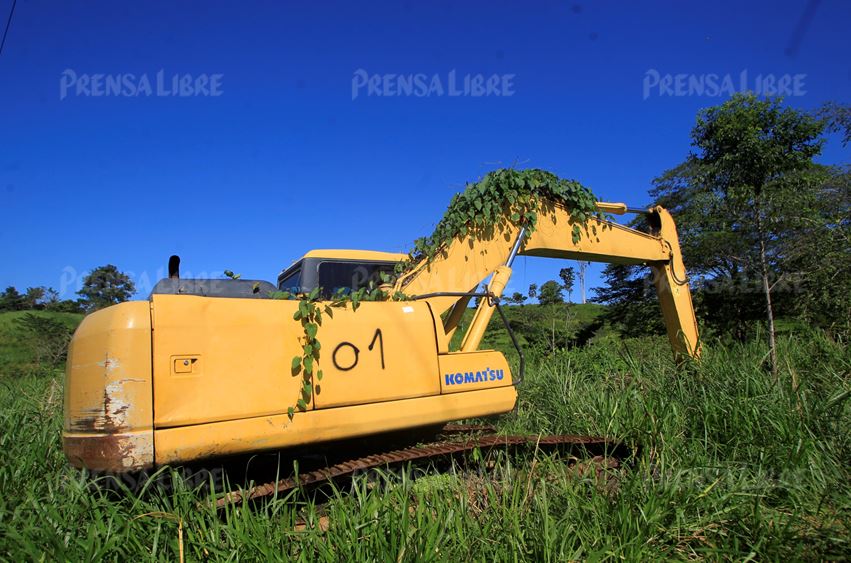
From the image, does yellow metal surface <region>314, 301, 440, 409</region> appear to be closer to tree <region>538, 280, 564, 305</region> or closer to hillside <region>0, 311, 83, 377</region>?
tree <region>538, 280, 564, 305</region>

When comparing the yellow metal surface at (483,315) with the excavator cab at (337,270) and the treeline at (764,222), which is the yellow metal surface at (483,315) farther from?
the treeline at (764,222)

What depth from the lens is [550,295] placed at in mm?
12375

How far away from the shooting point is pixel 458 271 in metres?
4.04

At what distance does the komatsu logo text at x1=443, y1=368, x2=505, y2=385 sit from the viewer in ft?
11.2

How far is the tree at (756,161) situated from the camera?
9.14m

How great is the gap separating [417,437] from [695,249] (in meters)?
9.37

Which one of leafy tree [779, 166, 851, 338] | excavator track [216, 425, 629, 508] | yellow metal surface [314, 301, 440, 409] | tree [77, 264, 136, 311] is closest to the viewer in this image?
excavator track [216, 425, 629, 508]

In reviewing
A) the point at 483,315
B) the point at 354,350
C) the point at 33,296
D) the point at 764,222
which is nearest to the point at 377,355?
the point at 354,350

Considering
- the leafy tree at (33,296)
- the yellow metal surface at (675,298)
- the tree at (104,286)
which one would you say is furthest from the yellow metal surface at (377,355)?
the leafy tree at (33,296)

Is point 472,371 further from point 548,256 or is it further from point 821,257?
point 821,257

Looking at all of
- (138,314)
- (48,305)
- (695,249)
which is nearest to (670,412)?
(138,314)

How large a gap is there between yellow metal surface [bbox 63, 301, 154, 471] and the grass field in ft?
0.79

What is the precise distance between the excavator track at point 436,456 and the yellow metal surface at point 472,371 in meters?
0.37

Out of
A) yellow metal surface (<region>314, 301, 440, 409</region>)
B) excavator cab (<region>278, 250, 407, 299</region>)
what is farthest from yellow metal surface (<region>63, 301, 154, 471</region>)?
excavator cab (<region>278, 250, 407, 299</region>)
